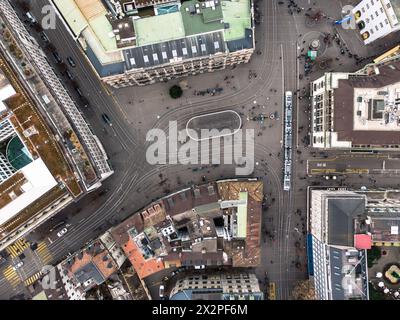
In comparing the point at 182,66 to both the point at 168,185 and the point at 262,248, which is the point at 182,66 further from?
the point at 262,248

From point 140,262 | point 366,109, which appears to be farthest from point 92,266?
point 366,109

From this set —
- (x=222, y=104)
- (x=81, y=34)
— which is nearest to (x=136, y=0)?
(x=81, y=34)

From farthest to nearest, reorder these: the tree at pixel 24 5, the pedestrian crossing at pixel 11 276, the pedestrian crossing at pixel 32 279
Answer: the pedestrian crossing at pixel 11 276
the pedestrian crossing at pixel 32 279
the tree at pixel 24 5

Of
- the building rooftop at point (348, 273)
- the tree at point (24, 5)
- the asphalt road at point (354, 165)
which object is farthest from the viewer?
Result: the asphalt road at point (354, 165)

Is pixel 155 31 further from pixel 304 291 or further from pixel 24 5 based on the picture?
pixel 304 291

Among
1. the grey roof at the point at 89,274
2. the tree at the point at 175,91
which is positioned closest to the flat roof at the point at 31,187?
the grey roof at the point at 89,274

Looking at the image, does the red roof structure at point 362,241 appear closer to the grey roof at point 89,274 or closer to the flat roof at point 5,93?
the grey roof at point 89,274

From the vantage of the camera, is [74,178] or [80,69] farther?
[80,69]
